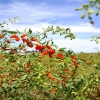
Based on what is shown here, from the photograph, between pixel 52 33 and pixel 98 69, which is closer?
pixel 98 69

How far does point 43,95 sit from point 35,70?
1.17m

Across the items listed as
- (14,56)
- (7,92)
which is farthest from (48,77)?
(7,92)

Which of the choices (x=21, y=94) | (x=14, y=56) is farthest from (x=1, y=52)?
(x=21, y=94)

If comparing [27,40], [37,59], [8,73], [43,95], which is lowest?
[43,95]

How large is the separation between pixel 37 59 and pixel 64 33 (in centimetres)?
66

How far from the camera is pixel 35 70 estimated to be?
16.4 feet

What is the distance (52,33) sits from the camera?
197 inches

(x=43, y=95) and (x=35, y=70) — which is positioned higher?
(x=35, y=70)

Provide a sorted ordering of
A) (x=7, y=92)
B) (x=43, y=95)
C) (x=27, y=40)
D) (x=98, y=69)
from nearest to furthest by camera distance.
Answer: (x=98, y=69) → (x=27, y=40) → (x=7, y=92) → (x=43, y=95)

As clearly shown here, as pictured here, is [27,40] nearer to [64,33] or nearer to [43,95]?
[64,33]

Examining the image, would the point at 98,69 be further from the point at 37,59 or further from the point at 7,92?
the point at 7,92

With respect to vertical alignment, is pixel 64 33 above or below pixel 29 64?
above

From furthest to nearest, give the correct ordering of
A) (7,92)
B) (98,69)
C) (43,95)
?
1. (43,95)
2. (7,92)
3. (98,69)

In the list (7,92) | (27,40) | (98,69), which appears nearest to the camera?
(98,69)
